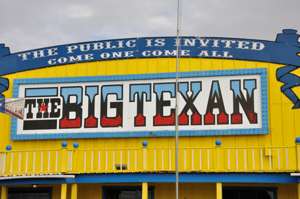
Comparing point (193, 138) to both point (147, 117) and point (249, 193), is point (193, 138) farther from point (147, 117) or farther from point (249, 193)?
point (249, 193)

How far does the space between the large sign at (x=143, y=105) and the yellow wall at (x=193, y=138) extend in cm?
29

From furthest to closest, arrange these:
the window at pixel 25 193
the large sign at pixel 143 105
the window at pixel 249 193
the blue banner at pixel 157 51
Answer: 1. the window at pixel 25 193
2. the blue banner at pixel 157 51
3. the large sign at pixel 143 105
4. the window at pixel 249 193

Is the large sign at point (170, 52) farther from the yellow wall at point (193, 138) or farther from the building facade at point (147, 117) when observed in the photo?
the yellow wall at point (193, 138)

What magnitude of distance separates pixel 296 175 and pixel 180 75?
5748 mm

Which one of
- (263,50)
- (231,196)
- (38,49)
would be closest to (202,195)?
(231,196)

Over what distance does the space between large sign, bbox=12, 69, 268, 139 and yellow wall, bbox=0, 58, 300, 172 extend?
0.29 metres

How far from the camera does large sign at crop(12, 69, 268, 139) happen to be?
762 inches

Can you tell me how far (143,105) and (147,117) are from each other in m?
0.47

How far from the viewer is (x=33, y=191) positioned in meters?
20.3

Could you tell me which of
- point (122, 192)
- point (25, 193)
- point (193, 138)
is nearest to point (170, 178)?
point (193, 138)

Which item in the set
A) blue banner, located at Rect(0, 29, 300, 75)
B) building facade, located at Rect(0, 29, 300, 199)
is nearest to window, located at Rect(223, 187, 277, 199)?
building facade, located at Rect(0, 29, 300, 199)

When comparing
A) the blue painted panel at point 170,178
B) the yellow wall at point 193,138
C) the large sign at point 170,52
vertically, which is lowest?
the blue painted panel at point 170,178

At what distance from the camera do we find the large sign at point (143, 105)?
19.4m

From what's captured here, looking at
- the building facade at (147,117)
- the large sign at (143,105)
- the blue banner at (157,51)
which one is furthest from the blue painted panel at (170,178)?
the blue banner at (157,51)
